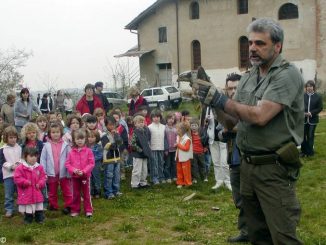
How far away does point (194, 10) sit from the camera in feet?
113

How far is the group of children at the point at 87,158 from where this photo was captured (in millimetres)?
6762

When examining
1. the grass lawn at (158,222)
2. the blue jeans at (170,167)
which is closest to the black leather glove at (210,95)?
the grass lawn at (158,222)

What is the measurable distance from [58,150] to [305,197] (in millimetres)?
3959

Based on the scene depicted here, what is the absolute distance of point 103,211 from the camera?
7301mm

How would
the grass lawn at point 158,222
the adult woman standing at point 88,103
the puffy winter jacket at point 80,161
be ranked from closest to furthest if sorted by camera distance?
the grass lawn at point 158,222 < the puffy winter jacket at point 80,161 < the adult woman standing at point 88,103

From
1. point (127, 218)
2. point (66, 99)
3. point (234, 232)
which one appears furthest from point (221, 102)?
point (66, 99)

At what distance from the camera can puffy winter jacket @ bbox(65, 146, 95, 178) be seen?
23.0 feet

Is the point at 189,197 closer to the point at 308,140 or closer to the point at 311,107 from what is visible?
the point at 308,140

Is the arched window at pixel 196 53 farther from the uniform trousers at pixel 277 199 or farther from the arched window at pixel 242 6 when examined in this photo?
the uniform trousers at pixel 277 199

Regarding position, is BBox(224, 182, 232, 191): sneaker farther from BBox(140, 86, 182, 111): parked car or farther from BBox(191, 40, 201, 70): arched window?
BBox(191, 40, 201, 70): arched window

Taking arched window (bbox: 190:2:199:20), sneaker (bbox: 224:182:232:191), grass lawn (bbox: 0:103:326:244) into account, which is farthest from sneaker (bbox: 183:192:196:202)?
arched window (bbox: 190:2:199:20)

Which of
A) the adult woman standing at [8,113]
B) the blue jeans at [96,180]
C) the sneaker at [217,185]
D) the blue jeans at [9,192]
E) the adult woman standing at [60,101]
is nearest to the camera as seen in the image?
the blue jeans at [9,192]

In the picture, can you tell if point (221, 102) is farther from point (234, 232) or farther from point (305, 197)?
point (305, 197)

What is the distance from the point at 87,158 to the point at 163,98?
2249 centimetres
